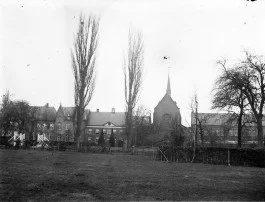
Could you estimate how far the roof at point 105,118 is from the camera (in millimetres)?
75312

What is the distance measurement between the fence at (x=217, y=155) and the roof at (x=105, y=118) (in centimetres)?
4904

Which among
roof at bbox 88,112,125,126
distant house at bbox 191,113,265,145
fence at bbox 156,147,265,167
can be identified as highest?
roof at bbox 88,112,125,126

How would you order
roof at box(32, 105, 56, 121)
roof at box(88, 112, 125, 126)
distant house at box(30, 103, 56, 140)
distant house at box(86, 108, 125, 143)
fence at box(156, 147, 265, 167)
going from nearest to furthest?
fence at box(156, 147, 265, 167) < distant house at box(30, 103, 56, 140) < roof at box(32, 105, 56, 121) < distant house at box(86, 108, 125, 143) < roof at box(88, 112, 125, 126)

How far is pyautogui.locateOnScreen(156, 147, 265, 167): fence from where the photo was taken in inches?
859

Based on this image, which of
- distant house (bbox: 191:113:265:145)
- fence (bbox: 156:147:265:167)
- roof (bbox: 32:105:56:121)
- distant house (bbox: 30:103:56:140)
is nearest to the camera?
fence (bbox: 156:147:265:167)

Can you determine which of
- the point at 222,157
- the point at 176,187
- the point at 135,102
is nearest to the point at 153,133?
the point at 135,102

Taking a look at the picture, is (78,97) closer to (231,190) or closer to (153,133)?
(231,190)

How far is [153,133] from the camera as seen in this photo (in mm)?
56844

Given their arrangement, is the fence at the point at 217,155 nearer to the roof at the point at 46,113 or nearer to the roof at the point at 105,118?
the roof at the point at 46,113

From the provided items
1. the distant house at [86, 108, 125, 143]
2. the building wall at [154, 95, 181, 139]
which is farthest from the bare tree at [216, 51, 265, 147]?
the distant house at [86, 108, 125, 143]

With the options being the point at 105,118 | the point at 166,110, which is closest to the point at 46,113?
the point at 105,118

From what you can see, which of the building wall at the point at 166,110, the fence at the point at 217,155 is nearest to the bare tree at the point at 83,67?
the fence at the point at 217,155

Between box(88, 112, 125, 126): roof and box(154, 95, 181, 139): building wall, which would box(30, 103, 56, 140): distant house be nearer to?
box(88, 112, 125, 126): roof

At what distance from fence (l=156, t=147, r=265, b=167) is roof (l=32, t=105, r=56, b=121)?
4890 centimetres
